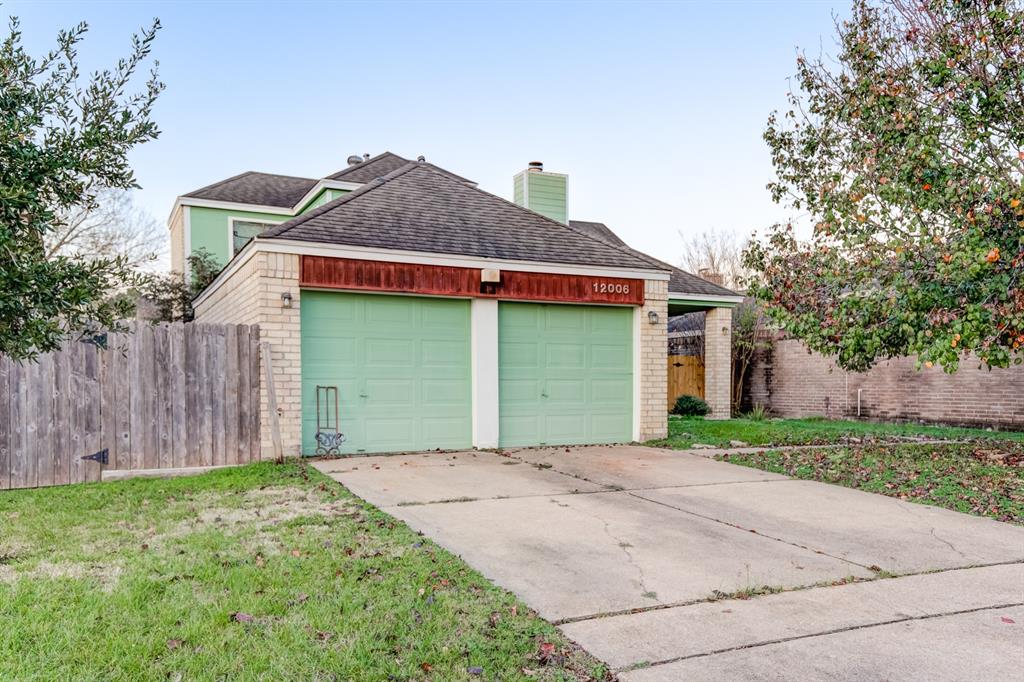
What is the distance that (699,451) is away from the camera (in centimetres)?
1006

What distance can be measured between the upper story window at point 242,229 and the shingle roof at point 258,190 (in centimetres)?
55

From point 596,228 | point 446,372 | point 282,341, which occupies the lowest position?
point 446,372

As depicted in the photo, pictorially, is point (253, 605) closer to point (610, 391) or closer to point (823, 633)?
point (823, 633)

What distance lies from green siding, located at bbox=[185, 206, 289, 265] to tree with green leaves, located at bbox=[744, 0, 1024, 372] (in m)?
14.4

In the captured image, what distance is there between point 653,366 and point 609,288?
1.54 metres

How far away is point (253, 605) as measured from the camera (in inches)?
143

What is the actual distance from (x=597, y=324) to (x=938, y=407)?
8662 mm

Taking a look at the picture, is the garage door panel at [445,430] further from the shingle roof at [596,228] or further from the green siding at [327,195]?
the shingle roof at [596,228]

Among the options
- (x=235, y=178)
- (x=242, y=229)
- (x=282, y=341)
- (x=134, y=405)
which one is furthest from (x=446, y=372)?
(x=235, y=178)

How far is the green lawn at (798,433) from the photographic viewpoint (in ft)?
37.0

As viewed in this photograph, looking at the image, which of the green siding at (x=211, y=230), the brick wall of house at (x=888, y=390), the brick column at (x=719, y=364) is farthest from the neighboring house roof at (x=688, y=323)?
the green siding at (x=211, y=230)

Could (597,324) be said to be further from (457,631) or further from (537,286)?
(457,631)

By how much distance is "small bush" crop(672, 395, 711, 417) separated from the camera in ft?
54.8

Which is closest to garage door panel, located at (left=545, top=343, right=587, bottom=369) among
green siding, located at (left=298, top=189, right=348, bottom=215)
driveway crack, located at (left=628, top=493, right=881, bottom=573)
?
driveway crack, located at (left=628, top=493, right=881, bottom=573)
